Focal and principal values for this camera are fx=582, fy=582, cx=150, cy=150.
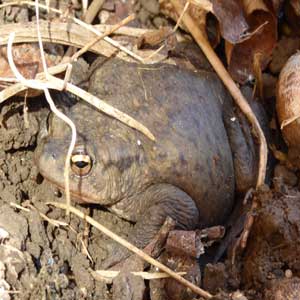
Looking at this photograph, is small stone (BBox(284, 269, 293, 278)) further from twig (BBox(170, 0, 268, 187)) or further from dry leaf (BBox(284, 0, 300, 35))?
dry leaf (BBox(284, 0, 300, 35))

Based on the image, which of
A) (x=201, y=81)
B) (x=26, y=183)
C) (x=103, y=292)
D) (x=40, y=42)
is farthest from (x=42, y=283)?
(x=201, y=81)

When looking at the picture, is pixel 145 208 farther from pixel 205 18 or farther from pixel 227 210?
pixel 205 18

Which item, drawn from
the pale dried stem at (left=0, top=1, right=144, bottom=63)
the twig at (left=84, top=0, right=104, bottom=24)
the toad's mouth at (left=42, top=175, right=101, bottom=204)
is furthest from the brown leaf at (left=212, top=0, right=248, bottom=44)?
the toad's mouth at (left=42, top=175, right=101, bottom=204)

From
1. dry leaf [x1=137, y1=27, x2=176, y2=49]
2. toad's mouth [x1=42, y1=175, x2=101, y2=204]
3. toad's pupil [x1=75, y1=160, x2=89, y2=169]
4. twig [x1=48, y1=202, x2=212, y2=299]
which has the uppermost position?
dry leaf [x1=137, y1=27, x2=176, y2=49]

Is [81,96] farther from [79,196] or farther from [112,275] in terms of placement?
[112,275]

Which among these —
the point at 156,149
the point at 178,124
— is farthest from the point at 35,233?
the point at 178,124

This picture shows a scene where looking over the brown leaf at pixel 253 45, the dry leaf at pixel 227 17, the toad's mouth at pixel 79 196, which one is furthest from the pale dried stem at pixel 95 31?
the toad's mouth at pixel 79 196
